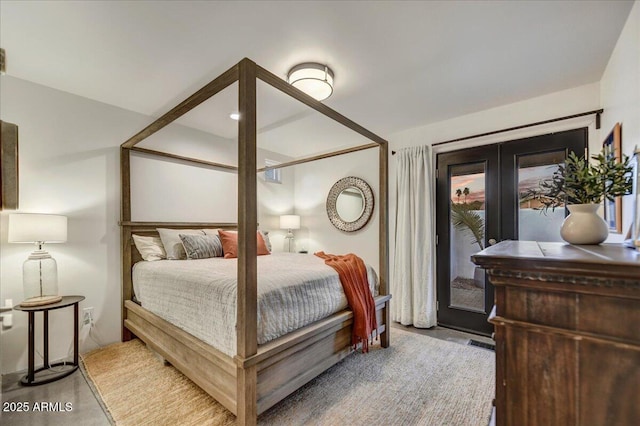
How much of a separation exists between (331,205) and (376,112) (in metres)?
1.81

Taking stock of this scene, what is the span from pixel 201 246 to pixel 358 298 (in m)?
1.86

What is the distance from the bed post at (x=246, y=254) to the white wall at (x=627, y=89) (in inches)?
83.0

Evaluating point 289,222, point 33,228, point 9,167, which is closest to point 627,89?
point 289,222

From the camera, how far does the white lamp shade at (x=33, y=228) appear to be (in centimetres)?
209

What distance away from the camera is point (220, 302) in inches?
69.9

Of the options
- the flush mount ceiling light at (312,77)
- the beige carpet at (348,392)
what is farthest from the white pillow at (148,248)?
the flush mount ceiling light at (312,77)

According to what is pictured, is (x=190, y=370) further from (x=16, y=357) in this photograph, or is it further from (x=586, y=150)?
(x=586, y=150)

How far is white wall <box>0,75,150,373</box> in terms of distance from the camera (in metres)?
2.32

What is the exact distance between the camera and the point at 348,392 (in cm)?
202

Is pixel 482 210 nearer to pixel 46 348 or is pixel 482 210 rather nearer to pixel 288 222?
pixel 288 222

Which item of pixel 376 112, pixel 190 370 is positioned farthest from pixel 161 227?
pixel 376 112

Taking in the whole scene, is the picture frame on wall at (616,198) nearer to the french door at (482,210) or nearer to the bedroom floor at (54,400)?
the french door at (482,210)

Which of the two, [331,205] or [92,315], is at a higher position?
[331,205]

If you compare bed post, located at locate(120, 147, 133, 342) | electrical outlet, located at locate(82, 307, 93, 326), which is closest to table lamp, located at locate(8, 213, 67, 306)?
electrical outlet, located at locate(82, 307, 93, 326)
